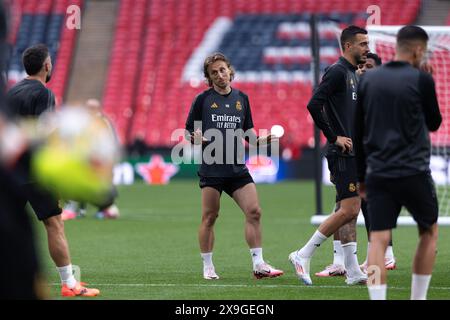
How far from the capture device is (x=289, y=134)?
104 ft

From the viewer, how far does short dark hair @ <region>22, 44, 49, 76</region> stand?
8.57 m

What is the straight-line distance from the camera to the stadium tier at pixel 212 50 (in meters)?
35.0

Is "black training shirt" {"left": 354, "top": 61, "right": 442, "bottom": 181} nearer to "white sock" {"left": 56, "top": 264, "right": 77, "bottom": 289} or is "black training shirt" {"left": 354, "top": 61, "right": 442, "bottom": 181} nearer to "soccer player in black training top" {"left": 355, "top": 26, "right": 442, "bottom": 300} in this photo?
"soccer player in black training top" {"left": 355, "top": 26, "right": 442, "bottom": 300}

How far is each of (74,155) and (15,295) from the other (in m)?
0.66

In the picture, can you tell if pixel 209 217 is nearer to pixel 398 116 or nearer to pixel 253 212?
pixel 253 212

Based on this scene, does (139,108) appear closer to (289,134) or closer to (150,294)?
(289,134)

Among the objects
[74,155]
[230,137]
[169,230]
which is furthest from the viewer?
[169,230]

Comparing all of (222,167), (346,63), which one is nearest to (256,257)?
(222,167)

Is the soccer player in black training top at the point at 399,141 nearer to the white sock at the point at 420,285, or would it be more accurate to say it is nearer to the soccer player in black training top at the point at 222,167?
the white sock at the point at 420,285

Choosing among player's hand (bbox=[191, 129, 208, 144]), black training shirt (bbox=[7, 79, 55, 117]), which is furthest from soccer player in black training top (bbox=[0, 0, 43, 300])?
player's hand (bbox=[191, 129, 208, 144])

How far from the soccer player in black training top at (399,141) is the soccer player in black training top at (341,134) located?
7.07 ft

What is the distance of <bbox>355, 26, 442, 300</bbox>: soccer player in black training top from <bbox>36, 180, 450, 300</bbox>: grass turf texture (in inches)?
55.0

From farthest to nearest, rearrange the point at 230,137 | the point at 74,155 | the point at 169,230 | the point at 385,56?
the point at 385,56
the point at 169,230
the point at 230,137
the point at 74,155
